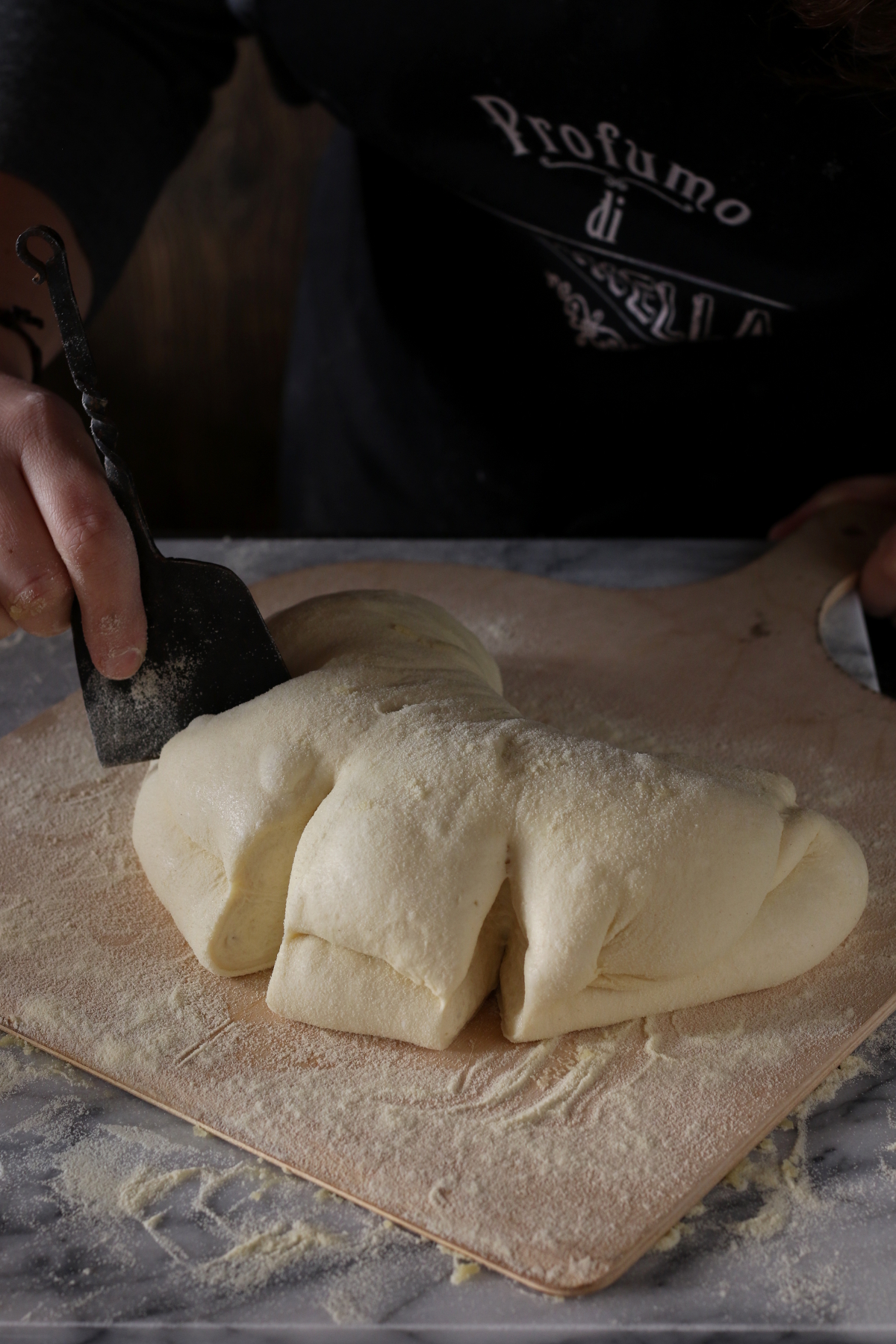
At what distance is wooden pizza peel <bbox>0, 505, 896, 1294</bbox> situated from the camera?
3.34 feet

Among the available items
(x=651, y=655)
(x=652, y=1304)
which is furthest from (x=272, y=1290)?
(x=651, y=655)

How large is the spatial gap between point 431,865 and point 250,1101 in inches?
10.8

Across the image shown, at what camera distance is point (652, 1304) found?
952 millimetres

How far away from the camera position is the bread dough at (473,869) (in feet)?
3.75

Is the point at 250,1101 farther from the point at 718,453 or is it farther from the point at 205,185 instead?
the point at 205,185

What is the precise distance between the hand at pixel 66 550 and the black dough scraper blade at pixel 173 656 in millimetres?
21

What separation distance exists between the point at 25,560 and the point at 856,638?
127cm

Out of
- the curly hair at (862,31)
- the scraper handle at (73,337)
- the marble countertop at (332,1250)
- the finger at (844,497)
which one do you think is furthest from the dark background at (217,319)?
the marble countertop at (332,1250)

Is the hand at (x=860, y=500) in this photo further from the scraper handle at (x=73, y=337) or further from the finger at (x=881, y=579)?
the scraper handle at (x=73, y=337)

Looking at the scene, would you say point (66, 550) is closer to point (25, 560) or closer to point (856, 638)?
point (25, 560)

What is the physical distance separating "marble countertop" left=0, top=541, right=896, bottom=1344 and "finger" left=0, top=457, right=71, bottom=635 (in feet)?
1.60

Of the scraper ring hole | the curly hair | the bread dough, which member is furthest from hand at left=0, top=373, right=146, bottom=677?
the scraper ring hole

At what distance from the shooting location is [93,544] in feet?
4.19

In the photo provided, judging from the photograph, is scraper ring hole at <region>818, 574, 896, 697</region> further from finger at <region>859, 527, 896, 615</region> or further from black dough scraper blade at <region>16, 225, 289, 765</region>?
black dough scraper blade at <region>16, 225, 289, 765</region>
